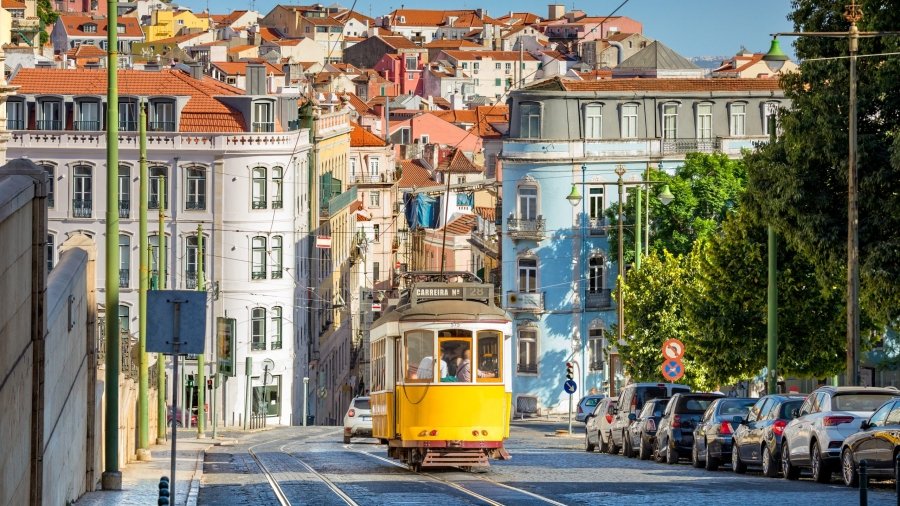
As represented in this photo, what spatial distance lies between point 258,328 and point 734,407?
5153 centimetres

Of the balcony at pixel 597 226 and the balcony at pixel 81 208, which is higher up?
the balcony at pixel 81 208

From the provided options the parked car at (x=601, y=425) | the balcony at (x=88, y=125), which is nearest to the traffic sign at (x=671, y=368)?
the parked car at (x=601, y=425)

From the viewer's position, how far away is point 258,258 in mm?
83875

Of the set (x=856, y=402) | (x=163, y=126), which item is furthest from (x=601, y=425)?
(x=163, y=126)

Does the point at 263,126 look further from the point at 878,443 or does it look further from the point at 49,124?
the point at 878,443

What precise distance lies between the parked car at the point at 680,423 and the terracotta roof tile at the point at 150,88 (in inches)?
1909

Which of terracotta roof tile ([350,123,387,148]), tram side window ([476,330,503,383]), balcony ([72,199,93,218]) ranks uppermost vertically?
terracotta roof tile ([350,123,387,148])

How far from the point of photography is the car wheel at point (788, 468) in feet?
94.3

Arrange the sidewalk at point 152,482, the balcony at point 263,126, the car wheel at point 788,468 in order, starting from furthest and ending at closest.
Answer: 1. the balcony at point 263,126
2. the car wheel at point 788,468
3. the sidewalk at point 152,482

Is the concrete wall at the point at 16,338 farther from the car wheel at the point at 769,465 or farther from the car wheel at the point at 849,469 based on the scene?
the car wheel at the point at 769,465

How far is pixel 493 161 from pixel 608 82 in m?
59.4

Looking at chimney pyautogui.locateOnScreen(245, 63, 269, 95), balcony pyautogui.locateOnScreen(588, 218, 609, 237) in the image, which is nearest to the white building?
chimney pyautogui.locateOnScreen(245, 63, 269, 95)

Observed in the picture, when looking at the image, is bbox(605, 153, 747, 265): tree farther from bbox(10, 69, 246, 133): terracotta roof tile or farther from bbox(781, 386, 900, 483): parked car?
bbox(781, 386, 900, 483): parked car

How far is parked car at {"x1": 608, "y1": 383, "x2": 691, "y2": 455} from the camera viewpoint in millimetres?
41375
